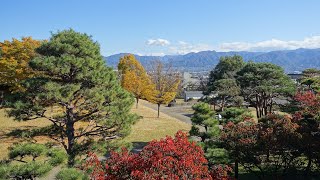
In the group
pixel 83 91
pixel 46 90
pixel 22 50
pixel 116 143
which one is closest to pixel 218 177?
pixel 116 143

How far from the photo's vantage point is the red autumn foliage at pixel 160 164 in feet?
24.4

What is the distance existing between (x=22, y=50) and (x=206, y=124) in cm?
1938

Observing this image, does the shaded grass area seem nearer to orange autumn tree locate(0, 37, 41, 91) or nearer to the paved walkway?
the paved walkway

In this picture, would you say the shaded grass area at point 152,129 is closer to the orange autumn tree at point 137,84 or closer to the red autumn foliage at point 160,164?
the orange autumn tree at point 137,84

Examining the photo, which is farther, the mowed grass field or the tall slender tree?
the tall slender tree

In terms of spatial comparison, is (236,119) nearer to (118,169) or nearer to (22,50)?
(118,169)

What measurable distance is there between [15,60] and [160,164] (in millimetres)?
23829

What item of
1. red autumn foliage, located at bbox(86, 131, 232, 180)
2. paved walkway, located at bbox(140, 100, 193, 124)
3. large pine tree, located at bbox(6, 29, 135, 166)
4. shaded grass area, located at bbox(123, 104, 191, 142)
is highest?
large pine tree, located at bbox(6, 29, 135, 166)

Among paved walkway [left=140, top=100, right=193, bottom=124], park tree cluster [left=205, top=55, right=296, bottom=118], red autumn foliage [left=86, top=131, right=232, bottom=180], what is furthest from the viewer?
paved walkway [left=140, top=100, right=193, bottom=124]

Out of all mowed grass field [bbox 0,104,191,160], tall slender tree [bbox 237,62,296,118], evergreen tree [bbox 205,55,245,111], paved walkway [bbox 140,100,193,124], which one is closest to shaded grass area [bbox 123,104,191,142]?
mowed grass field [bbox 0,104,191,160]

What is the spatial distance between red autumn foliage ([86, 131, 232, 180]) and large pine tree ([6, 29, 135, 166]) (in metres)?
4.11

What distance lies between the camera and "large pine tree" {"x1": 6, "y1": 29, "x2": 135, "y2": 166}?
42.1 ft

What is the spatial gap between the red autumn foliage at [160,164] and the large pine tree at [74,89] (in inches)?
162

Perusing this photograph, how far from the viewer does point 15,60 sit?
88.5ft
